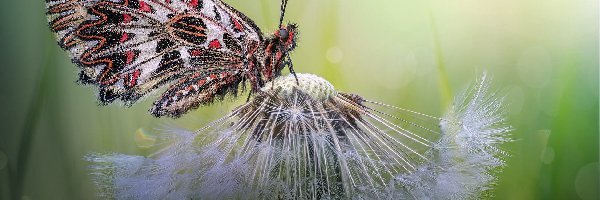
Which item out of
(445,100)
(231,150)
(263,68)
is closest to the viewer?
(231,150)

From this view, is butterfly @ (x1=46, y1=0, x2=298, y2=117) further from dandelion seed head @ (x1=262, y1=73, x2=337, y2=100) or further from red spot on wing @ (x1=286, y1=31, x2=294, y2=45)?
dandelion seed head @ (x1=262, y1=73, x2=337, y2=100)

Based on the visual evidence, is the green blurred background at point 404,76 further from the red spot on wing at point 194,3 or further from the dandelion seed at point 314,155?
the dandelion seed at point 314,155

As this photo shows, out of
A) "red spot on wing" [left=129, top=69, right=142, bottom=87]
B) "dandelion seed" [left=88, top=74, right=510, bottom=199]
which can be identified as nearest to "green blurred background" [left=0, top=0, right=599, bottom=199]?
"red spot on wing" [left=129, top=69, right=142, bottom=87]

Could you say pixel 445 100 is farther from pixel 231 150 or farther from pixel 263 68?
pixel 231 150

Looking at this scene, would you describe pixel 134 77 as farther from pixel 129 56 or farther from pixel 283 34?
pixel 283 34

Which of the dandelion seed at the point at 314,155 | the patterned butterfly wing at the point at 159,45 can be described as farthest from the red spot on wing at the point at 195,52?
the dandelion seed at the point at 314,155

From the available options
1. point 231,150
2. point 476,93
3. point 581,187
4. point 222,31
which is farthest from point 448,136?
point 581,187
